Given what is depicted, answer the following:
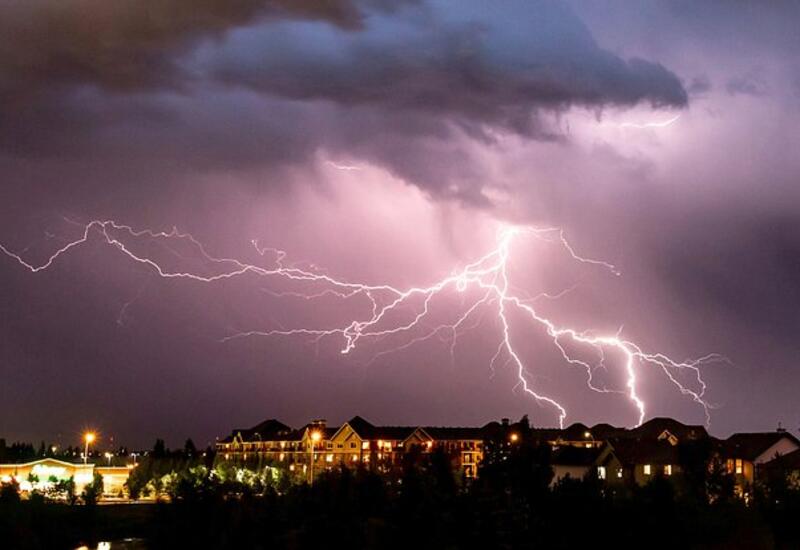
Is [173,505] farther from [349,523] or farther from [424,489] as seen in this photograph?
[424,489]

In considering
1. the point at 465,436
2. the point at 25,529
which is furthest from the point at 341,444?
the point at 25,529

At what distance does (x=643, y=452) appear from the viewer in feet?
198

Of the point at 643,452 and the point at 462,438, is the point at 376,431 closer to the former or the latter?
the point at 462,438

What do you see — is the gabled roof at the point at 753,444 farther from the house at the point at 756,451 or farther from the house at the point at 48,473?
the house at the point at 48,473

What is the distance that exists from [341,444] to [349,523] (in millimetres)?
59005

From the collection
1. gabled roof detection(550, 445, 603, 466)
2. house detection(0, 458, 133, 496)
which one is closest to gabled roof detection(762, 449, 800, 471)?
gabled roof detection(550, 445, 603, 466)

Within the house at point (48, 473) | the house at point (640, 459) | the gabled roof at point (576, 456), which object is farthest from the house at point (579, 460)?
the house at point (48, 473)

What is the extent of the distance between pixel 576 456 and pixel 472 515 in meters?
37.9

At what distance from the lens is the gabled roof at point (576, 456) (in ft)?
210

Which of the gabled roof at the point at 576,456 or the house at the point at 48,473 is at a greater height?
the gabled roof at the point at 576,456

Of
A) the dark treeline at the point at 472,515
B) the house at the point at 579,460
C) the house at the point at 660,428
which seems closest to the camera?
the dark treeline at the point at 472,515

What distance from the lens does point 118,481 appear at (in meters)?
83.0

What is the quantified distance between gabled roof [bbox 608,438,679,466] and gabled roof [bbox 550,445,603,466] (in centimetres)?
164

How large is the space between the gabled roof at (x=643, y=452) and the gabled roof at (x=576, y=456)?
1.64 metres
